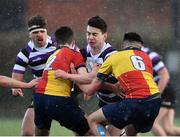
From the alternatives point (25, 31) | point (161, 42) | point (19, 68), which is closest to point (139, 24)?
point (161, 42)

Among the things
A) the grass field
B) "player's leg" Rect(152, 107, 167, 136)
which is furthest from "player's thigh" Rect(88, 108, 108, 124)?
the grass field

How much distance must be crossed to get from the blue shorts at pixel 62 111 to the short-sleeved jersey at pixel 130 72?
0.50 metres

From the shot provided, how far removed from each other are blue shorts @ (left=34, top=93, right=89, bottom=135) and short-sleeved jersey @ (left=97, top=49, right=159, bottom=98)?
19.5 inches

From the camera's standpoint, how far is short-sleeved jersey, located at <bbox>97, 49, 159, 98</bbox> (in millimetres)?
11023

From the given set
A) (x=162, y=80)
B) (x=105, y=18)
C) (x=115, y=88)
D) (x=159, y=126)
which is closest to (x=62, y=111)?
(x=115, y=88)

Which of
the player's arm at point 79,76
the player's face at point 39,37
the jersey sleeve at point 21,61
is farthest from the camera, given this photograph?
the jersey sleeve at point 21,61

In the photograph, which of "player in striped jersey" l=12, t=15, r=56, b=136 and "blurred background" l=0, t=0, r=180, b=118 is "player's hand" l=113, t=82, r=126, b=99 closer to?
"player in striped jersey" l=12, t=15, r=56, b=136

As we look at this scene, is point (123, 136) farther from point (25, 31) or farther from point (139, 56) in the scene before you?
point (25, 31)

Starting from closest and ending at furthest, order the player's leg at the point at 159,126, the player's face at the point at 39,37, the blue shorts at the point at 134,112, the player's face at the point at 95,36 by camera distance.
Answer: the blue shorts at the point at 134,112, the player's face at the point at 95,36, the player's face at the point at 39,37, the player's leg at the point at 159,126

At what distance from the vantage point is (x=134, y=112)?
36.1 ft

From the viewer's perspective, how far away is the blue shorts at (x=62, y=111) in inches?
442

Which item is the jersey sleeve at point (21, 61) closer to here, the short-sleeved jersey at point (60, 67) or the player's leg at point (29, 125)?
the player's leg at point (29, 125)

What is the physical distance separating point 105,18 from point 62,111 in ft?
23.7

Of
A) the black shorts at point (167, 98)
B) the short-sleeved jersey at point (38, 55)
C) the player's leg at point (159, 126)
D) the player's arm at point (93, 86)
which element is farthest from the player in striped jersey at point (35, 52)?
the black shorts at point (167, 98)
